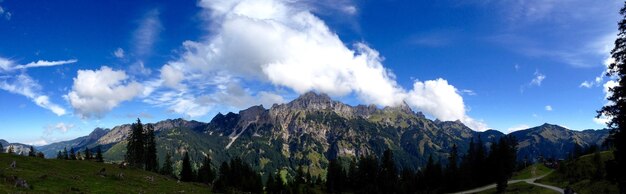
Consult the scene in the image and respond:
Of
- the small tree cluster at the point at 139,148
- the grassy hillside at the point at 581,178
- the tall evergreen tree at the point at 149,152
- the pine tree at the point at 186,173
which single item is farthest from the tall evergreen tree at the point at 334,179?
the grassy hillside at the point at 581,178

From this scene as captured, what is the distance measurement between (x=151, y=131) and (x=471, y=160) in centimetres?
11555

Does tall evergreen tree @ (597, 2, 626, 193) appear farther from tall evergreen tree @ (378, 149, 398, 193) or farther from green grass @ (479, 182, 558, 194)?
tall evergreen tree @ (378, 149, 398, 193)

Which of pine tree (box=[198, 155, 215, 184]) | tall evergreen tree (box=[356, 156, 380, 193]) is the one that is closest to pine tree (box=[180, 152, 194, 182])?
pine tree (box=[198, 155, 215, 184])

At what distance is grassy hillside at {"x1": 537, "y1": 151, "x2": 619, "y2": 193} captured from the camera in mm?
74175

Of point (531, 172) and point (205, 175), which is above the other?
point (205, 175)

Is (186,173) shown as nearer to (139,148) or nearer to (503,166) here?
(139,148)

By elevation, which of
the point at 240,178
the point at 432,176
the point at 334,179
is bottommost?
the point at 334,179

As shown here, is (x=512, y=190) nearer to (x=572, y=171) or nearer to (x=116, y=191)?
(x=572, y=171)

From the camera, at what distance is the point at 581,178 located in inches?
3622

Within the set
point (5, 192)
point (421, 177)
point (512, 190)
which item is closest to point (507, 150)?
point (512, 190)

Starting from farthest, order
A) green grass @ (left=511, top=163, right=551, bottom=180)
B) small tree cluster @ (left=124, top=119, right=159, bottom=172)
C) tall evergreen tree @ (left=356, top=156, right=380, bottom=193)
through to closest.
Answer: tall evergreen tree @ (left=356, top=156, right=380, bottom=193)
green grass @ (left=511, top=163, right=551, bottom=180)
small tree cluster @ (left=124, top=119, right=159, bottom=172)

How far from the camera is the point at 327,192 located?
534 ft

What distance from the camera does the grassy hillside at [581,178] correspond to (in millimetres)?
74175

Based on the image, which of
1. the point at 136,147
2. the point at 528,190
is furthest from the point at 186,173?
the point at 528,190
